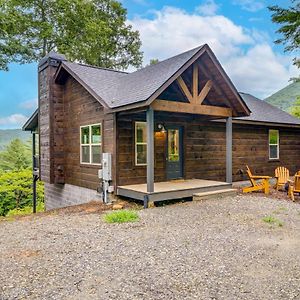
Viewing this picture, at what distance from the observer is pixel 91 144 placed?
10.2 metres

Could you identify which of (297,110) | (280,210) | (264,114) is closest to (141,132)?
(280,210)

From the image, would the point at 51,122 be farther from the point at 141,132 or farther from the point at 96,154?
the point at 141,132

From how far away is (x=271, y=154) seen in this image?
1417cm

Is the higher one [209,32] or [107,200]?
[209,32]

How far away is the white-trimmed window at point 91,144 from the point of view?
9.84m

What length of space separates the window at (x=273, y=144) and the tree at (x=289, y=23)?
224 inches

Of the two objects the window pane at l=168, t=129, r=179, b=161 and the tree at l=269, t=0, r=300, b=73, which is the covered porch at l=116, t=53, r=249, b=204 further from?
the tree at l=269, t=0, r=300, b=73

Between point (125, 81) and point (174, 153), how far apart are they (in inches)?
126

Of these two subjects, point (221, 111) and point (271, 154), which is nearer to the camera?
point (221, 111)

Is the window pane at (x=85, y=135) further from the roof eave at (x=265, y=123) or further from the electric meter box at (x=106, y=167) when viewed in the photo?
the roof eave at (x=265, y=123)

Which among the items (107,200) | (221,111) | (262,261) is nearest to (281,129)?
(221,111)

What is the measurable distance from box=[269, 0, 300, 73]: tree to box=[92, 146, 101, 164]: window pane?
39.6 ft

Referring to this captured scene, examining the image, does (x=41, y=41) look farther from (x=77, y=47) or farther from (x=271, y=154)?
(x=271, y=154)

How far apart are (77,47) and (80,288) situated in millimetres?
22780
